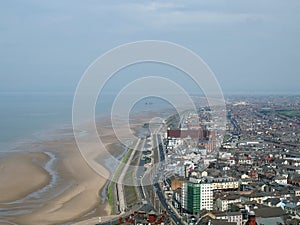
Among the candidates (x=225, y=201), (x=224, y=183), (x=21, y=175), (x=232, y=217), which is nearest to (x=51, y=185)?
(x=21, y=175)

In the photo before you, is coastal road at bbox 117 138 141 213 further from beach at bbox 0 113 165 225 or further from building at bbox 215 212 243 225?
building at bbox 215 212 243 225

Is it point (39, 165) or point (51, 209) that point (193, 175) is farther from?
point (39, 165)

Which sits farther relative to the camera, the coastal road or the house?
the coastal road

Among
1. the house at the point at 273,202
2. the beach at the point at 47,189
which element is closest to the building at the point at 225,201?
the house at the point at 273,202

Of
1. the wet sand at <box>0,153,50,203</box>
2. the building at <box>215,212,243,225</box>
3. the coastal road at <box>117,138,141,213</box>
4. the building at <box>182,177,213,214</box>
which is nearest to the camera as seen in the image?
the building at <box>215,212,243,225</box>

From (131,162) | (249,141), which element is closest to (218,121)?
(249,141)

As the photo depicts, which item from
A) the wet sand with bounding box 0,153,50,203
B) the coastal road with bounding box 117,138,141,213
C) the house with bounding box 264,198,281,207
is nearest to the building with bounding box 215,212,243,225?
the house with bounding box 264,198,281,207

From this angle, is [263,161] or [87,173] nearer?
[87,173]

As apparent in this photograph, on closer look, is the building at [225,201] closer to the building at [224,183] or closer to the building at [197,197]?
the building at [197,197]
